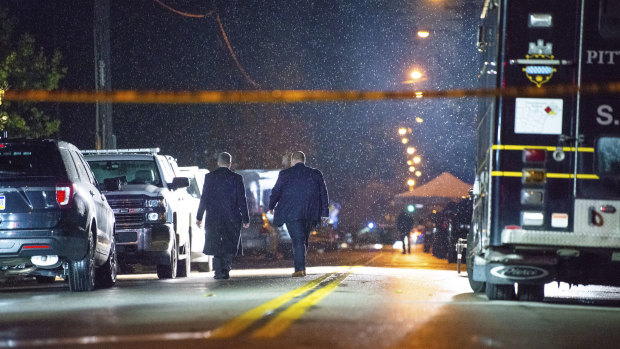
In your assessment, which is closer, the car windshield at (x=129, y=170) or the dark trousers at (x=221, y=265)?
the dark trousers at (x=221, y=265)

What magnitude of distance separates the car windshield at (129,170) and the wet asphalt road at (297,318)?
4.05 m

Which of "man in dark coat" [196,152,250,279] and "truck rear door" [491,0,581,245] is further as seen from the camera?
"man in dark coat" [196,152,250,279]

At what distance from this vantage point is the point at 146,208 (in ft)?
55.4

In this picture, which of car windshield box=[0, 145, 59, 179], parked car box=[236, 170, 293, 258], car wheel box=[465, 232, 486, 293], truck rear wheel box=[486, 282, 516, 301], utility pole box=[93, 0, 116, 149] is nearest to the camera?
truck rear wheel box=[486, 282, 516, 301]

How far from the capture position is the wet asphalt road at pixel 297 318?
7766mm

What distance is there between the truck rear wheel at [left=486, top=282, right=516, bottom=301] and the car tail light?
15.5 feet

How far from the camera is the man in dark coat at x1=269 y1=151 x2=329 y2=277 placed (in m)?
16.4

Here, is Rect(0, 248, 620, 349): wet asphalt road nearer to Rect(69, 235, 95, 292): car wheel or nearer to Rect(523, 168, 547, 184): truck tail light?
Rect(69, 235, 95, 292): car wheel

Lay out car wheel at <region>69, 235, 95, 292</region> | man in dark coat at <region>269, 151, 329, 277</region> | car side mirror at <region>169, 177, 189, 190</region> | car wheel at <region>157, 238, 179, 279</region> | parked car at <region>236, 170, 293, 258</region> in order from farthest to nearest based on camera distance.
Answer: parked car at <region>236, 170, 293, 258</region> < car side mirror at <region>169, 177, 189, 190</region> < car wheel at <region>157, 238, 179, 279</region> < man in dark coat at <region>269, 151, 329, 277</region> < car wheel at <region>69, 235, 95, 292</region>

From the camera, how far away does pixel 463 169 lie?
55.5m

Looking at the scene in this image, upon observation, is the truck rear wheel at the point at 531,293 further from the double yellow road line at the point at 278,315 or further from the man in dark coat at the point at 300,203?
the man in dark coat at the point at 300,203

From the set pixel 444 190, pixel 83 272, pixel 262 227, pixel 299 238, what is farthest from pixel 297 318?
pixel 444 190

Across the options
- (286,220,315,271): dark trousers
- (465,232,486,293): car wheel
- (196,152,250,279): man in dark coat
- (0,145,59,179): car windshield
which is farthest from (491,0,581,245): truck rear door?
(196,152,250,279): man in dark coat

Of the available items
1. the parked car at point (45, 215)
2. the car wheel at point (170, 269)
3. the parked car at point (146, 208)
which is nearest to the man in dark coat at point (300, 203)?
the parked car at point (146, 208)
